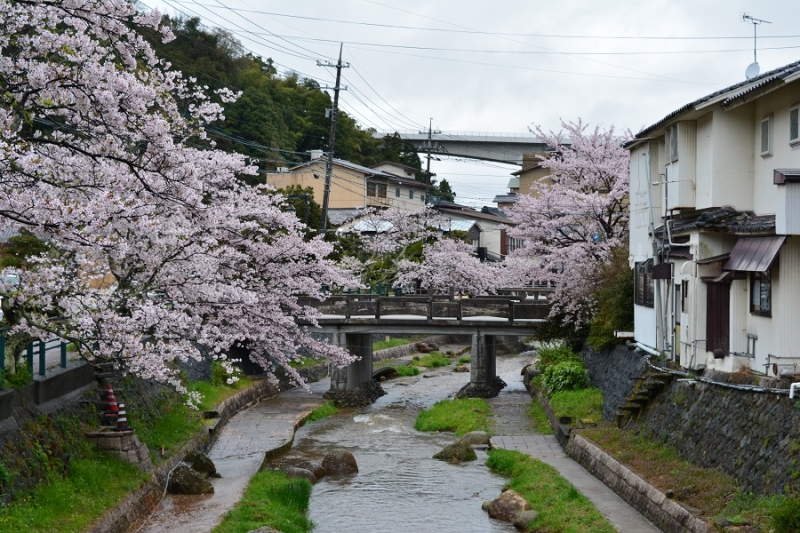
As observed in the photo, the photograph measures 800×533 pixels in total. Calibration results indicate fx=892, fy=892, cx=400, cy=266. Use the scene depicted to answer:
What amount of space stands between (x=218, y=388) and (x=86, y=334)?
18290mm

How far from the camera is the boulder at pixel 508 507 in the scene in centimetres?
1869

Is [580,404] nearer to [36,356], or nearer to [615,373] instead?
[615,373]

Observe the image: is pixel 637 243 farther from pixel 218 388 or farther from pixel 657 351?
pixel 218 388

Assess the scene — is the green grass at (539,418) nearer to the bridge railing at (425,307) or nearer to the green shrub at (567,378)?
the green shrub at (567,378)

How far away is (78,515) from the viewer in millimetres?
15039

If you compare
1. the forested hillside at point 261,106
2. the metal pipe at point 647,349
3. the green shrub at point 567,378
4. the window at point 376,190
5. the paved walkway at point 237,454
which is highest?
the forested hillside at point 261,106

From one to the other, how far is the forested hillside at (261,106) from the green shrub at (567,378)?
2676 cm

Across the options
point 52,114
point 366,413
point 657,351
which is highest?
point 52,114

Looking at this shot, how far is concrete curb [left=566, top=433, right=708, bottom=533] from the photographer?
14.7m

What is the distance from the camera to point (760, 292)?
57.0 feet

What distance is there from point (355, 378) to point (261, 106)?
30.1 meters

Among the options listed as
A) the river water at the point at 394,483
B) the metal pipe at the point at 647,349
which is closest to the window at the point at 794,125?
the metal pipe at the point at 647,349

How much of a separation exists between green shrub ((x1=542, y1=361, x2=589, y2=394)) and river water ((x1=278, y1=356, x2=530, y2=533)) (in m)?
4.52

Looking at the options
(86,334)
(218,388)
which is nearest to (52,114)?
(86,334)
